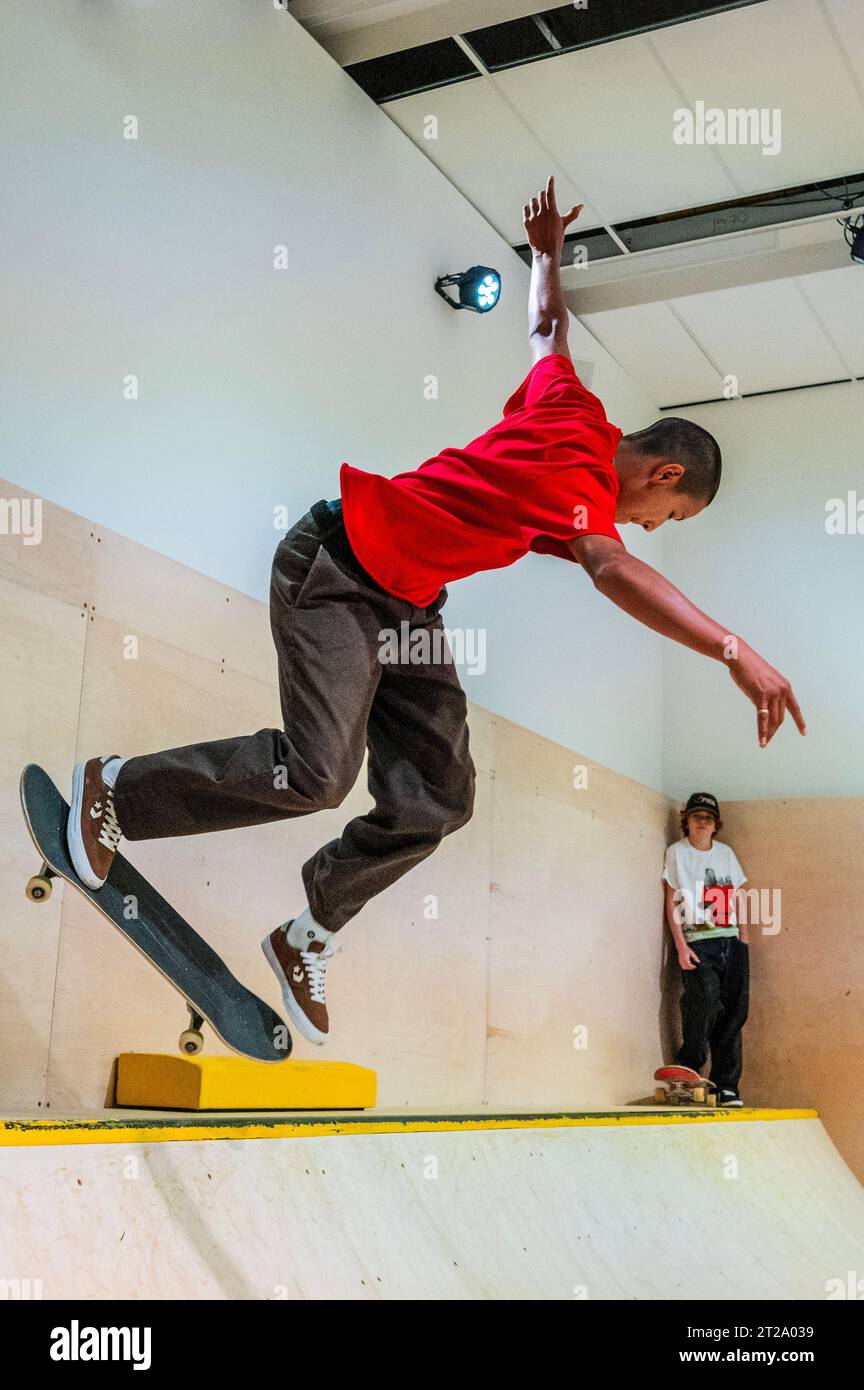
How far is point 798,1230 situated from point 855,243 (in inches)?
155

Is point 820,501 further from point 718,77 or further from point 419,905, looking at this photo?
point 419,905

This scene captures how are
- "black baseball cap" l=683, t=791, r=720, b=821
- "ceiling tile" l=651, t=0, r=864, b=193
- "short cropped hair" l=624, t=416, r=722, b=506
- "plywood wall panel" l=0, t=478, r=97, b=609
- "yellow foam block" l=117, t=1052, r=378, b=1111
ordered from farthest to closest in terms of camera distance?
"black baseball cap" l=683, t=791, r=720, b=821, "ceiling tile" l=651, t=0, r=864, b=193, "plywood wall panel" l=0, t=478, r=97, b=609, "yellow foam block" l=117, t=1052, r=378, b=1111, "short cropped hair" l=624, t=416, r=722, b=506

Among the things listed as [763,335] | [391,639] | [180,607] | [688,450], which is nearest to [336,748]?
[391,639]

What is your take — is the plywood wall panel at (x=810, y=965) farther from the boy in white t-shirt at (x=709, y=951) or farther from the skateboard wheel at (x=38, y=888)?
the skateboard wheel at (x=38, y=888)

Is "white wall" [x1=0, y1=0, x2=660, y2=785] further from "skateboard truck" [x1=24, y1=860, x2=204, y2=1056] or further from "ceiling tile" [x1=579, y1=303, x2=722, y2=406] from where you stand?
"skateboard truck" [x1=24, y1=860, x2=204, y2=1056]

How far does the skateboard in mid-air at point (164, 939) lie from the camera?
2307 millimetres

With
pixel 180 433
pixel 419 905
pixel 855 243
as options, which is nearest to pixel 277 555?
pixel 180 433

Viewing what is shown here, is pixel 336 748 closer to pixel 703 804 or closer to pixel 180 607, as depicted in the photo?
pixel 180 607

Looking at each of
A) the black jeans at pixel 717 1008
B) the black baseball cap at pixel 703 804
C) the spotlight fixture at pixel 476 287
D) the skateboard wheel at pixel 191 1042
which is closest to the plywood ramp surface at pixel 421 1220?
the skateboard wheel at pixel 191 1042

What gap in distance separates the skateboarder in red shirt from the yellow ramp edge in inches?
8.2

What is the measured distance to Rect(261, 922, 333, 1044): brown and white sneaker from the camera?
257cm

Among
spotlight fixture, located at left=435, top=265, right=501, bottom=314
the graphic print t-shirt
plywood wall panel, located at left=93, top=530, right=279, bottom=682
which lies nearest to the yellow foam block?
plywood wall panel, located at left=93, top=530, right=279, bottom=682

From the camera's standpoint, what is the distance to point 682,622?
2143 millimetres
